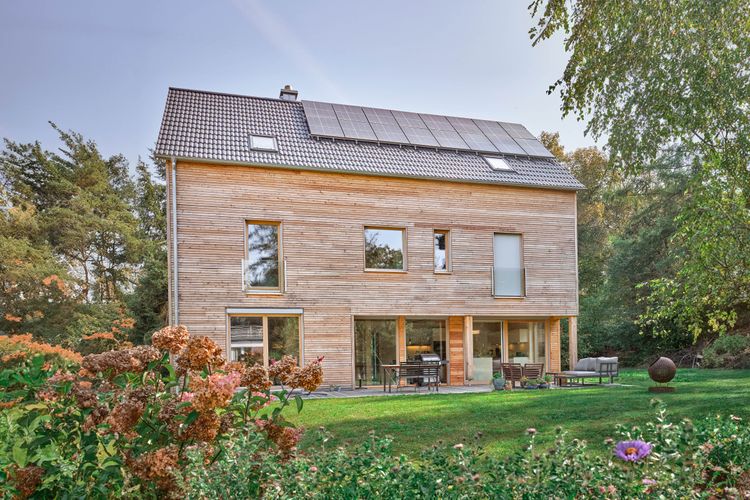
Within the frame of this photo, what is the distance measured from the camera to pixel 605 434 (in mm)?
6434

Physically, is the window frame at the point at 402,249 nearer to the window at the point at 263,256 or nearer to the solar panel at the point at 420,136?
the window at the point at 263,256

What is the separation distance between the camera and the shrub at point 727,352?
18016mm

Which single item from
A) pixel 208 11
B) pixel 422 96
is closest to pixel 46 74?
pixel 208 11

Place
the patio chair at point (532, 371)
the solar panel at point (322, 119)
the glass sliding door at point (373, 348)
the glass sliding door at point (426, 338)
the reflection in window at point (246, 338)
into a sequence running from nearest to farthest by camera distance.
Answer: the patio chair at point (532, 371)
the reflection in window at point (246, 338)
the glass sliding door at point (373, 348)
the glass sliding door at point (426, 338)
the solar panel at point (322, 119)

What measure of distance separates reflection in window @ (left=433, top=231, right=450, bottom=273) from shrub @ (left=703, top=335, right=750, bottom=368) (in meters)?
10.4

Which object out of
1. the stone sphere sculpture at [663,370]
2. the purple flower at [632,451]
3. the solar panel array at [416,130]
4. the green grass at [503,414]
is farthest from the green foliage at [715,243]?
the solar panel array at [416,130]

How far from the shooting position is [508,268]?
15875mm

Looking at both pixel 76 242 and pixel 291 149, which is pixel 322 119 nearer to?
pixel 291 149

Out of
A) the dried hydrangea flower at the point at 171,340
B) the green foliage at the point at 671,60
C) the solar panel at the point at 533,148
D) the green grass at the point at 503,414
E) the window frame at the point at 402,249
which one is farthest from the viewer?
the solar panel at the point at 533,148

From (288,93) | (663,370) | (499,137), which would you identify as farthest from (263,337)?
(499,137)

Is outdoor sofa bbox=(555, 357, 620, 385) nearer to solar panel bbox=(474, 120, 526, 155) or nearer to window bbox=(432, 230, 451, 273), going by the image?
window bbox=(432, 230, 451, 273)

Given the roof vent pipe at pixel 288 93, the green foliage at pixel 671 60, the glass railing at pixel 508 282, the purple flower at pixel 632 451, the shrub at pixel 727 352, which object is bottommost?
the shrub at pixel 727 352

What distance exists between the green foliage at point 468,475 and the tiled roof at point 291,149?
1154cm

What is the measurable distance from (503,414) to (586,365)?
785cm
